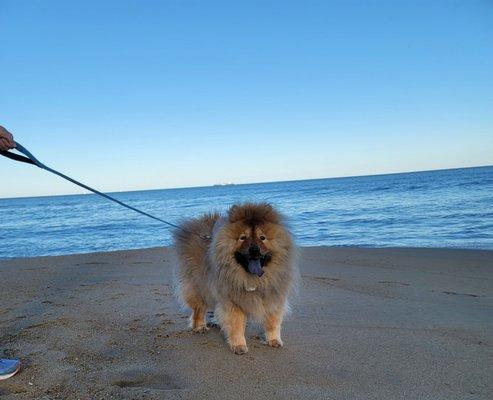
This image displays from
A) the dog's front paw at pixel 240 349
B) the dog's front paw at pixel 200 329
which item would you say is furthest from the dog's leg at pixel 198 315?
the dog's front paw at pixel 240 349

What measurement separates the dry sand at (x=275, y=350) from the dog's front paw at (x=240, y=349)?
71 millimetres

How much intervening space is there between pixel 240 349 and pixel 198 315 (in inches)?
32.0

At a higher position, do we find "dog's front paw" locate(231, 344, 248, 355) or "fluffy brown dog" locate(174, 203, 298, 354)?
"fluffy brown dog" locate(174, 203, 298, 354)

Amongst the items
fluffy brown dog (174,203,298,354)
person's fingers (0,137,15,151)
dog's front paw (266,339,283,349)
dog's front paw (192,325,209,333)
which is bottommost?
dog's front paw (192,325,209,333)

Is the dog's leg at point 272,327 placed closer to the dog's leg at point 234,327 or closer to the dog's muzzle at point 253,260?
the dog's leg at point 234,327

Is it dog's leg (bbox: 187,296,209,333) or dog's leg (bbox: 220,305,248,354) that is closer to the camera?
dog's leg (bbox: 220,305,248,354)

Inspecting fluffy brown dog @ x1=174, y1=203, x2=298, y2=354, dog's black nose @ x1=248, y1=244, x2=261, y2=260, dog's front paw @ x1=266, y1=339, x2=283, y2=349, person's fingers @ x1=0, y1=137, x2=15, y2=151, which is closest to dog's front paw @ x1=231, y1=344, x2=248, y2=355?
fluffy brown dog @ x1=174, y1=203, x2=298, y2=354

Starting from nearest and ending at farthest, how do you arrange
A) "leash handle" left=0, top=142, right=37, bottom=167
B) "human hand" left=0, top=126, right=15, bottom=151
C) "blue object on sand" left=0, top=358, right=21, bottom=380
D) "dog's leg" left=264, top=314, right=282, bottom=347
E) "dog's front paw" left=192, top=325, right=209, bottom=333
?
"human hand" left=0, top=126, right=15, bottom=151, "leash handle" left=0, top=142, right=37, bottom=167, "blue object on sand" left=0, top=358, right=21, bottom=380, "dog's leg" left=264, top=314, right=282, bottom=347, "dog's front paw" left=192, top=325, right=209, bottom=333

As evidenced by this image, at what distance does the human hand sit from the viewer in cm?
242

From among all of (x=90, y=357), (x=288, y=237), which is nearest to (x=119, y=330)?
(x=90, y=357)

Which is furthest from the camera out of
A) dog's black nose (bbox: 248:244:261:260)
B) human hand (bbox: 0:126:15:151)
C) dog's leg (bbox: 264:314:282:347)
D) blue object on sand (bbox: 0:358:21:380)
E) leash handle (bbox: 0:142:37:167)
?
dog's leg (bbox: 264:314:282:347)

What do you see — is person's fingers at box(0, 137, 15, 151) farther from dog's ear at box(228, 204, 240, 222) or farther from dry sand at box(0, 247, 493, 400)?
dog's ear at box(228, 204, 240, 222)

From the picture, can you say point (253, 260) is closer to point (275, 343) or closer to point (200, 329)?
point (275, 343)

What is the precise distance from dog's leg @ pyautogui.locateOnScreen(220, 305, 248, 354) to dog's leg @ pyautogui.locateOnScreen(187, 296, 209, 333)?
0.54m
